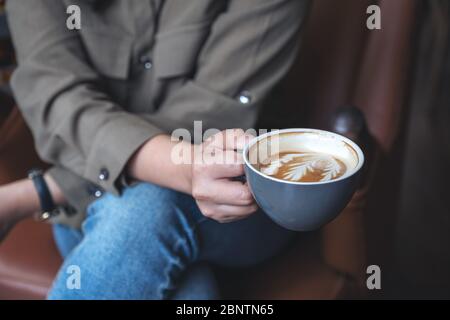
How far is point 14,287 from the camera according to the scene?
55cm

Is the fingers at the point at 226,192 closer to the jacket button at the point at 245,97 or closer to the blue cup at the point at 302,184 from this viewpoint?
the blue cup at the point at 302,184

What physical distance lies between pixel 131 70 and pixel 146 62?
2cm

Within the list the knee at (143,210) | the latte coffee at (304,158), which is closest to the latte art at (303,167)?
the latte coffee at (304,158)

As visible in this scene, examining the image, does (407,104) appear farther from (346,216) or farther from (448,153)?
(448,153)

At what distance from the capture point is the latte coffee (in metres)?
0.31

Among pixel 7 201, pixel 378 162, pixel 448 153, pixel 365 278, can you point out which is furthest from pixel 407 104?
pixel 448 153

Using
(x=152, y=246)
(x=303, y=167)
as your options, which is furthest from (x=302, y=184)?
(x=152, y=246)

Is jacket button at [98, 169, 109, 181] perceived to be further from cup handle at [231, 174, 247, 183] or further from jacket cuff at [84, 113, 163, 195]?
cup handle at [231, 174, 247, 183]

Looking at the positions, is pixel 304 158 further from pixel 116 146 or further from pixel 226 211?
pixel 116 146

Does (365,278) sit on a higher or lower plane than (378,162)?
lower

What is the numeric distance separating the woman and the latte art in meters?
0.05

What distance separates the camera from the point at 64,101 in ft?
1.65

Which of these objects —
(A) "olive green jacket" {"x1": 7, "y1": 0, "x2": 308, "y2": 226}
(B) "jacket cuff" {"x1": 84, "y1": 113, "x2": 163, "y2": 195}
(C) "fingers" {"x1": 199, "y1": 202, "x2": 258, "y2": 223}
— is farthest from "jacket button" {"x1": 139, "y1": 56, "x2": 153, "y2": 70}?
(C) "fingers" {"x1": 199, "y1": 202, "x2": 258, "y2": 223}

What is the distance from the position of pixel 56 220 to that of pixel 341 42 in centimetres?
41
